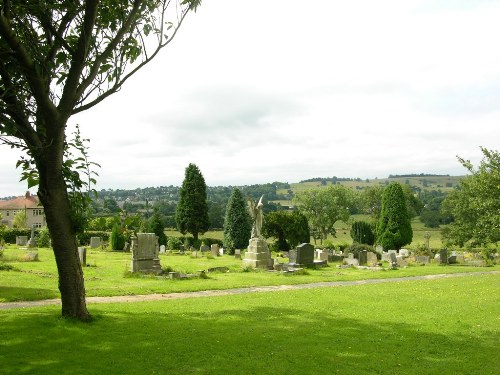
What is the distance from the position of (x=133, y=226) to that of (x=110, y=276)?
42.0ft

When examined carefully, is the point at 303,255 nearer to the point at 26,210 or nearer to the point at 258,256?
the point at 258,256

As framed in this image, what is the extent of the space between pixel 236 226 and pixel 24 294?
30.2 metres

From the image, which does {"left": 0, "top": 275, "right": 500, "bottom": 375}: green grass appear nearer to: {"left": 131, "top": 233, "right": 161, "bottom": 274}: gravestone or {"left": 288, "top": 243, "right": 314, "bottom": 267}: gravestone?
{"left": 131, "top": 233, "right": 161, "bottom": 274}: gravestone

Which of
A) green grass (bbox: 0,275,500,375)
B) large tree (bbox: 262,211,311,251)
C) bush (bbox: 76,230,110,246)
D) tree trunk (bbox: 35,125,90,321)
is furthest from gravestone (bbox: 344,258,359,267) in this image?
bush (bbox: 76,230,110,246)

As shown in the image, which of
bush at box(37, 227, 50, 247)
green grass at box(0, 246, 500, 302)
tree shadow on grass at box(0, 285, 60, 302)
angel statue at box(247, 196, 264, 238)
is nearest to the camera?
tree shadow on grass at box(0, 285, 60, 302)

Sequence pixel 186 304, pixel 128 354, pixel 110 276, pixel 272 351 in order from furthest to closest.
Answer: pixel 110 276
pixel 186 304
pixel 272 351
pixel 128 354

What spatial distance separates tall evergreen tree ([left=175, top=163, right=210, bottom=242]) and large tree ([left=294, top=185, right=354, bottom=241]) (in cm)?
2170

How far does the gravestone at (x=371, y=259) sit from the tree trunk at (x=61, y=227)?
2323 cm

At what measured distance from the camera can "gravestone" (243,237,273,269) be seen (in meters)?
26.5

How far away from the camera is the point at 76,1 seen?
10109 mm

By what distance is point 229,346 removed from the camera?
8.48 m

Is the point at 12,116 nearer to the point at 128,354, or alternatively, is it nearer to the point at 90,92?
the point at 90,92

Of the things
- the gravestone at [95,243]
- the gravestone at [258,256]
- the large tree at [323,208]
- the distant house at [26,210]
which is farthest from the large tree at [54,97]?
the distant house at [26,210]

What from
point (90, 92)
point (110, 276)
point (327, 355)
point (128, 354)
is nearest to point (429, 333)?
point (327, 355)
